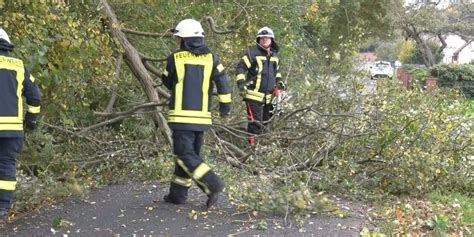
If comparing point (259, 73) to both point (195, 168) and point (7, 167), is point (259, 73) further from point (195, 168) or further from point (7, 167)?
point (7, 167)

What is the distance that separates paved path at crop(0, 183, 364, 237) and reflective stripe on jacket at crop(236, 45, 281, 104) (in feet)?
9.59

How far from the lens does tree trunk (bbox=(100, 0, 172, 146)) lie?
7.18 meters

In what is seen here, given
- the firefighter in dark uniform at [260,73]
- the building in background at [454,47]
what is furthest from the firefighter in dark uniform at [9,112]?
the building in background at [454,47]

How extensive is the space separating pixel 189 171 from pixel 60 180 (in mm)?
1801

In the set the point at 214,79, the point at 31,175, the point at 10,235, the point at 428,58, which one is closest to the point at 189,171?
the point at 214,79

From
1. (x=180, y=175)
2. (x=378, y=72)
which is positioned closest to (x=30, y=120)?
(x=180, y=175)

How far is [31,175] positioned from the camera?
6465 millimetres

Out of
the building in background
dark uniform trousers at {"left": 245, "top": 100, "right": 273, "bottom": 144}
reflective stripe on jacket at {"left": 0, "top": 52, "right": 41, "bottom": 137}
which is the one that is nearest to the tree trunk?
dark uniform trousers at {"left": 245, "top": 100, "right": 273, "bottom": 144}

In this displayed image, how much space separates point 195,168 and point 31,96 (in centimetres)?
151

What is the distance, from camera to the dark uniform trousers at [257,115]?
7.65m

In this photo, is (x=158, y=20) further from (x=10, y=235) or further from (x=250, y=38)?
(x=10, y=235)

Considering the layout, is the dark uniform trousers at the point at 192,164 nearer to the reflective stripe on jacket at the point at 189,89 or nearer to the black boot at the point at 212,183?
the black boot at the point at 212,183

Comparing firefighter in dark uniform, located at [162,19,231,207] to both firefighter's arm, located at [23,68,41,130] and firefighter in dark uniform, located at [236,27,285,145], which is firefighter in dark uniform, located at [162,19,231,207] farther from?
firefighter in dark uniform, located at [236,27,285,145]

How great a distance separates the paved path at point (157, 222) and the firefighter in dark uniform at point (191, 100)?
0.97 ft
